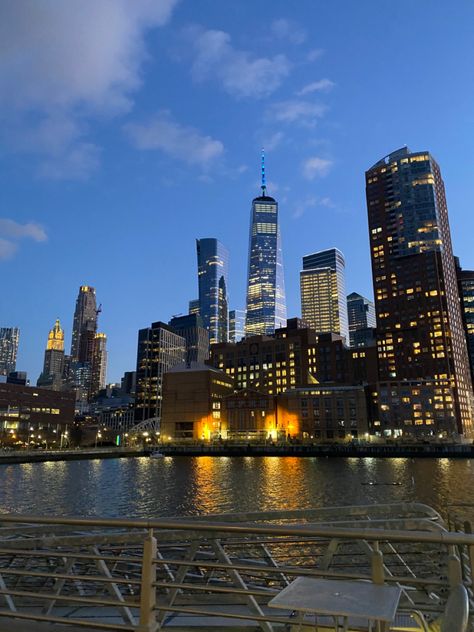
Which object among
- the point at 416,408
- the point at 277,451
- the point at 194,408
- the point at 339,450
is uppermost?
the point at 194,408

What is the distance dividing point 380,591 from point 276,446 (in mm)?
165020

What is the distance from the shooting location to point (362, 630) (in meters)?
5.00

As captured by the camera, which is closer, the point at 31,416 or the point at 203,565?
the point at 203,565

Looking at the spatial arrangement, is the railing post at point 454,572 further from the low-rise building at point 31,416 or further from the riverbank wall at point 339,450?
the low-rise building at point 31,416

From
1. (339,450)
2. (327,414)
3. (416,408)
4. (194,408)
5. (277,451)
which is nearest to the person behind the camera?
(339,450)

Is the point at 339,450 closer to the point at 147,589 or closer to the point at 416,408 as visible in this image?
the point at 416,408

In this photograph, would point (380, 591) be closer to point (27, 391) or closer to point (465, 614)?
point (465, 614)

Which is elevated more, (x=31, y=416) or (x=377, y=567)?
(x=31, y=416)

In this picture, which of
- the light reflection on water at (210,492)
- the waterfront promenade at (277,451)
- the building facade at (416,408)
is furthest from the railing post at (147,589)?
the building facade at (416,408)

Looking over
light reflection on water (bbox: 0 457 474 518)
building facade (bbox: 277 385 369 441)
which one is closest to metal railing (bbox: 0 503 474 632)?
light reflection on water (bbox: 0 457 474 518)

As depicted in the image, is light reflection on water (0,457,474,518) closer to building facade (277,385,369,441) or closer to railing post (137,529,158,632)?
railing post (137,529,158,632)

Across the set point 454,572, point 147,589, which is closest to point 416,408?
point 454,572

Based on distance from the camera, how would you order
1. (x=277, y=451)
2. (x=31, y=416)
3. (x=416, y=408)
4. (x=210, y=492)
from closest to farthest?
(x=210, y=492), (x=277, y=451), (x=31, y=416), (x=416, y=408)

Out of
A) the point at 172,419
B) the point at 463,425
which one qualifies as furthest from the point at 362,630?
the point at 463,425
